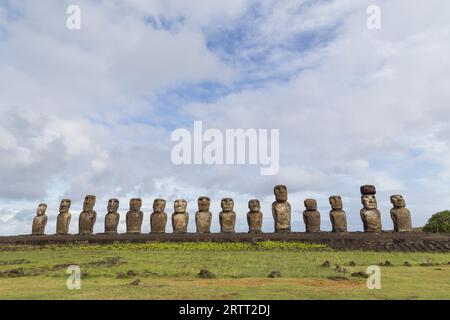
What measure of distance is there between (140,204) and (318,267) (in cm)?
1590

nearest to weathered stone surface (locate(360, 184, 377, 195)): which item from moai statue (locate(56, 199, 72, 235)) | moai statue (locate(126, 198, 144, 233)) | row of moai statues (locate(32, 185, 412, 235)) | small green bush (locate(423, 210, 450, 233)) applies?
row of moai statues (locate(32, 185, 412, 235))

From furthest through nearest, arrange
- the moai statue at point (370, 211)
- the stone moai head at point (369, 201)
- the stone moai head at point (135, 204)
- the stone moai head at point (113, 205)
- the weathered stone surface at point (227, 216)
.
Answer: the stone moai head at point (113, 205) < the stone moai head at point (135, 204) < the weathered stone surface at point (227, 216) < the stone moai head at point (369, 201) < the moai statue at point (370, 211)

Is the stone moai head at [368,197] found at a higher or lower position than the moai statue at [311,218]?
higher

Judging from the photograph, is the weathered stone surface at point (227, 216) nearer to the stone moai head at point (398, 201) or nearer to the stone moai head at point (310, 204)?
the stone moai head at point (310, 204)

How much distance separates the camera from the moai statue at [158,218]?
25.5 m

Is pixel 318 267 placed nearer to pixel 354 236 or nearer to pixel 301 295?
pixel 301 295

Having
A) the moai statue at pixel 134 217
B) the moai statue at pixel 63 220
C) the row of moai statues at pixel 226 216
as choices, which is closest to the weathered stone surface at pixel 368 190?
the row of moai statues at pixel 226 216

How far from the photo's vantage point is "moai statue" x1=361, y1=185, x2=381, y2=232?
2292 centimetres

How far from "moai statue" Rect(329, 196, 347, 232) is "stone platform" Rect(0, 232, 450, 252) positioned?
2.67ft

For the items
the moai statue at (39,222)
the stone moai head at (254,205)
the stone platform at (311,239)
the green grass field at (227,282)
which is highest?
the stone moai head at (254,205)

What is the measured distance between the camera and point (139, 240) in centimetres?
2325

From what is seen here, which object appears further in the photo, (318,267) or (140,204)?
(140,204)

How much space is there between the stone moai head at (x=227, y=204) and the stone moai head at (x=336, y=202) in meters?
5.28
